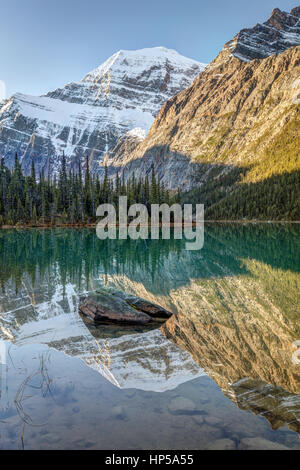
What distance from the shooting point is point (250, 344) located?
1064cm

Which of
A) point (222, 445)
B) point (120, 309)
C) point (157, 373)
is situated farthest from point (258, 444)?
point (120, 309)

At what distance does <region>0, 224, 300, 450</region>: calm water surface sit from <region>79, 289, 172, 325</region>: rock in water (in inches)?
23.4

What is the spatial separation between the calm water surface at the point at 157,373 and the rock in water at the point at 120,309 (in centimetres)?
60

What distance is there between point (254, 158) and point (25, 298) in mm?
199061

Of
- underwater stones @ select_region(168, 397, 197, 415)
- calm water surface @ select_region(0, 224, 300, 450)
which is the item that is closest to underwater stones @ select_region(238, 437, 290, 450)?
calm water surface @ select_region(0, 224, 300, 450)

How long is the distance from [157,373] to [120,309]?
484 centimetres

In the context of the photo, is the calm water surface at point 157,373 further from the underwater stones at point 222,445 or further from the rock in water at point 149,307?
the rock in water at point 149,307

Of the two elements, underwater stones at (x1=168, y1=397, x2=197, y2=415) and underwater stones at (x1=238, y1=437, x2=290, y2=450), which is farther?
underwater stones at (x1=168, y1=397, x2=197, y2=415)

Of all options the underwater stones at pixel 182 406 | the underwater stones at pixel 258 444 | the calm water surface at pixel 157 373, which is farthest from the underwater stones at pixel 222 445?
the underwater stones at pixel 182 406

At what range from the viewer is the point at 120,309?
13266mm

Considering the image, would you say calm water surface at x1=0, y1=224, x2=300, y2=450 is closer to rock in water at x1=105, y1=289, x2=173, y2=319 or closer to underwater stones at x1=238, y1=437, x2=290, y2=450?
underwater stones at x1=238, y1=437, x2=290, y2=450

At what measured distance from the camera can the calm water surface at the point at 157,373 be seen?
6.06 m

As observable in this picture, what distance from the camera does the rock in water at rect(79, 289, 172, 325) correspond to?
12969 mm
